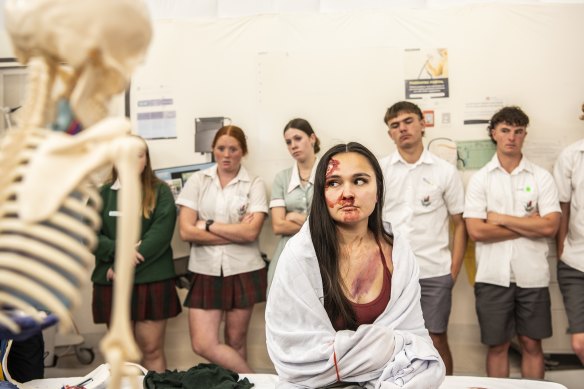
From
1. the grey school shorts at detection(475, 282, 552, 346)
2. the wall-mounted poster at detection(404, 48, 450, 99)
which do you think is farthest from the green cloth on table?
the wall-mounted poster at detection(404, 48, 450, 99)

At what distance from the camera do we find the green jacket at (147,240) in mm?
3979

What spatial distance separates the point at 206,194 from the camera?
4281mm

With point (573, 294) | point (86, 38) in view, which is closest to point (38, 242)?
point (86, 38)

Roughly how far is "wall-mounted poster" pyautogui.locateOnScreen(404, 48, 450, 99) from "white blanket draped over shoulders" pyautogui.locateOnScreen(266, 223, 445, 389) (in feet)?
7.47

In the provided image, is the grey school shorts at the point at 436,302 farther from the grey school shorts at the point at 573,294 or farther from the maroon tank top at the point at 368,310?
the maroon tank top at the point at 368,310

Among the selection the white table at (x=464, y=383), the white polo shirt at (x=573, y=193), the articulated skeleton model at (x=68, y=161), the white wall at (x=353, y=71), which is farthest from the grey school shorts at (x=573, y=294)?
the articulated skeleton model at (x=68, y=161)

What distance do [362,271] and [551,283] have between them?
2.47 meters

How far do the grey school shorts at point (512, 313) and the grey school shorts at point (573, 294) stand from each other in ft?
0.40

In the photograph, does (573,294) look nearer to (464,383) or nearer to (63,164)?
(464,383)

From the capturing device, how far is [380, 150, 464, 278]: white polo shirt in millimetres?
3969

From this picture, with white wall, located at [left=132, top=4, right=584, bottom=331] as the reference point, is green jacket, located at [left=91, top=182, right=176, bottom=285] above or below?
below

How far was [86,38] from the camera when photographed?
902 mm

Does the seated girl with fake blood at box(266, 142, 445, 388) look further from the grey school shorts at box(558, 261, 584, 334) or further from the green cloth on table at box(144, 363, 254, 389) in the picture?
the grey school shorts at box(558, 261, 584, 334)

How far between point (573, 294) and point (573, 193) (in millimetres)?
711
